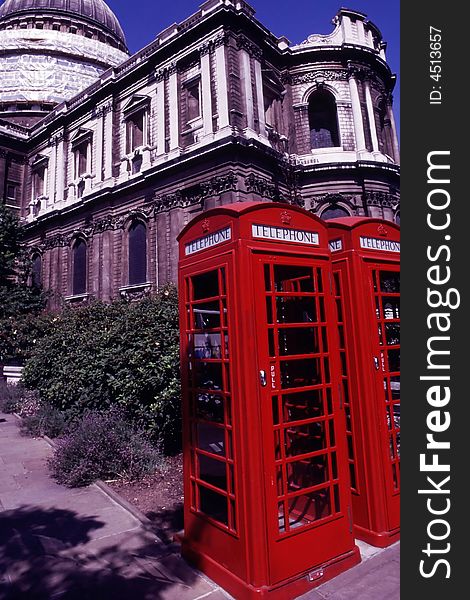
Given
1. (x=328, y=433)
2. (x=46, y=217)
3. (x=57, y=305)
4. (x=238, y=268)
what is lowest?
(x=328, y=433)

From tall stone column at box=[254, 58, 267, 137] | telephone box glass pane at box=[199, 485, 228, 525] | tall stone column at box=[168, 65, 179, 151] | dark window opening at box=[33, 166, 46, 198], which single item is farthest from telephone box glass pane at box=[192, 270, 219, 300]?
dark window opening at box=[33, 166, 46, 198]

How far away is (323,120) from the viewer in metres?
24.4

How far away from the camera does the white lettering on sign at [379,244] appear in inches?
162

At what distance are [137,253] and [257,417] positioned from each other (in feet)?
69.2

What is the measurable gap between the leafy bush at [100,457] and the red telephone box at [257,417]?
7.40ft

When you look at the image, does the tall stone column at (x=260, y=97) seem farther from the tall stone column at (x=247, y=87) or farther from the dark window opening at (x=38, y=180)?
the dark window opening at (x=38, y=180)

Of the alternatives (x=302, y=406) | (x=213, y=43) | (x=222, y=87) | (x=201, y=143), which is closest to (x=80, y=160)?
(x=201, y=143)

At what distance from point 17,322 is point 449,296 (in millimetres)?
14566

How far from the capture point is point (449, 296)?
268cm

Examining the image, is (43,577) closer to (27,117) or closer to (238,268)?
(238,268)

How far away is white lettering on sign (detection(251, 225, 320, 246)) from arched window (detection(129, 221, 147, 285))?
762 inches

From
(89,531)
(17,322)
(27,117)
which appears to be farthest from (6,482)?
(27,117)

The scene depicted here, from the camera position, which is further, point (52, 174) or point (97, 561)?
point (52, 174)

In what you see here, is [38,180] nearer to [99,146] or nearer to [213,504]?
[99,146]
